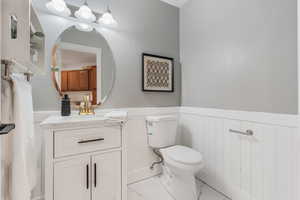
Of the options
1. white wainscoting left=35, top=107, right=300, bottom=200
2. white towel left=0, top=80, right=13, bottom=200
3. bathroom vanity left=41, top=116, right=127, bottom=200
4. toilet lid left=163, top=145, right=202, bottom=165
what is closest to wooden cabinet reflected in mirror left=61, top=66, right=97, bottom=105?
white wainscoting left=35, top=107, right=300, bottom=200

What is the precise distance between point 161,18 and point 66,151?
1877 millimetres

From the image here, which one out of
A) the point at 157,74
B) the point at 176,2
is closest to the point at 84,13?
the point at 157,74

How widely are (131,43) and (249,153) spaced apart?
1.66 meters

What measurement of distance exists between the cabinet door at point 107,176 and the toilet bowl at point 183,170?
0.52 metres

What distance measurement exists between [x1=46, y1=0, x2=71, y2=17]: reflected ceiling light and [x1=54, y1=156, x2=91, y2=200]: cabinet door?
4.25 feet

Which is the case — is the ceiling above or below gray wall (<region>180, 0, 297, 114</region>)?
above

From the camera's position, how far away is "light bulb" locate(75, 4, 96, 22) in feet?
4.79

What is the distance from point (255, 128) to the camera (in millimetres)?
1346

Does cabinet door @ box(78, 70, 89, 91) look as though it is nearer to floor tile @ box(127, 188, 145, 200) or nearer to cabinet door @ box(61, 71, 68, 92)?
cabinet door @ box(61, 71, 68, 92)

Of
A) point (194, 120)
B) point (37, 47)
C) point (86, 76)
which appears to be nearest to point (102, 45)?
point (86, 76)

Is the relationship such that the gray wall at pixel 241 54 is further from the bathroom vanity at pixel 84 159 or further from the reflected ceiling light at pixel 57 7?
the reflected ceiling light at pixel 57 7

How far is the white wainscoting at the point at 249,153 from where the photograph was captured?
3.74ft

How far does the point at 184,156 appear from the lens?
1.48 meters

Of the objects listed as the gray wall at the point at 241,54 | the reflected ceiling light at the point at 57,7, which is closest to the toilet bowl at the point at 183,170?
the gray wall at the point at 241,54
